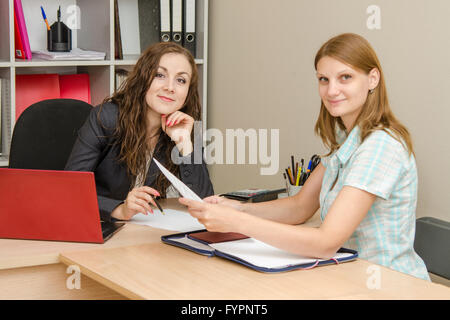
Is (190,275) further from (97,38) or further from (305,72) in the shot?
(97,38)

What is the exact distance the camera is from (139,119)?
6.51ft

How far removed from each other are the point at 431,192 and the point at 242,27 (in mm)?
1304

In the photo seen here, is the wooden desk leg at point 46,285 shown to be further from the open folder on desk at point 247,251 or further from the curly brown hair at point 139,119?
the curly brown hair at point 139,119

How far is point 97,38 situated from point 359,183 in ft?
6.53

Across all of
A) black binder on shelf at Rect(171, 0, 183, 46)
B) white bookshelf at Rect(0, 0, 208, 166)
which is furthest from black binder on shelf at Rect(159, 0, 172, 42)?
white bookshelf at Rect(0, 0, 208, 166)

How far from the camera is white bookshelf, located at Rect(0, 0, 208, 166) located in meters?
2.83

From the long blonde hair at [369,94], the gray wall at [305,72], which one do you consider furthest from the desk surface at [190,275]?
the gray wall at [305,72]

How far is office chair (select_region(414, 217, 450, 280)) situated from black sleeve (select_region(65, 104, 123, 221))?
1.04 m

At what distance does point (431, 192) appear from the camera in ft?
6.37

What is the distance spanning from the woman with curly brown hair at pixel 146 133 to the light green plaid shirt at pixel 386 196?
1.98 ft

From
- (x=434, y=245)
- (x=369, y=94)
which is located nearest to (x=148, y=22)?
(x=369, y=94)

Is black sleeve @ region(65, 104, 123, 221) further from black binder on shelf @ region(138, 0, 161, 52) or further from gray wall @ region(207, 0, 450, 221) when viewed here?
black binder on shelf @ region(138, 0, 161, 52)

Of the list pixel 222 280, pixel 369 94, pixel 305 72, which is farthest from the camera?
pixel 305 72
